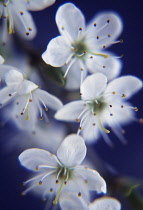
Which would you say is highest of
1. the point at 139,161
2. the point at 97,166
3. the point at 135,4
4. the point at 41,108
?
the point at 135,4

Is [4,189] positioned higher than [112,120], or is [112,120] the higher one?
[112,120]

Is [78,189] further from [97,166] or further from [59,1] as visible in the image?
[59,1]

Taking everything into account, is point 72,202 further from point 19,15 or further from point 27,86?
point 19,15

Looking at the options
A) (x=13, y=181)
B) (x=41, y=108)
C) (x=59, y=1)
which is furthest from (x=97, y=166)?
(x=59, y=1)

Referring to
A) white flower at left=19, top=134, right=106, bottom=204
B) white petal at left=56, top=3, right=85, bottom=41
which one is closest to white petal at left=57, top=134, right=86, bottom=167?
white flower at left=19, top=134, right=106, bottom=204

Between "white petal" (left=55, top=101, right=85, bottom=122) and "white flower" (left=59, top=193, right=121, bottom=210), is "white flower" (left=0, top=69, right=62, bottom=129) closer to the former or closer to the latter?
"white petal" (left=55, top=101, right=85, bottom=122)

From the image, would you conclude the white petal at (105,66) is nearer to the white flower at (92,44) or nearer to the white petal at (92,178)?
the white flower at (92,44)
